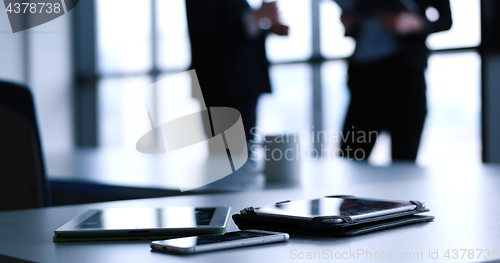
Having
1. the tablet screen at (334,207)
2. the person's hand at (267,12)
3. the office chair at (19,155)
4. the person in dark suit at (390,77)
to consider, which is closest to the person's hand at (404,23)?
the person in dark suit at (390,77)

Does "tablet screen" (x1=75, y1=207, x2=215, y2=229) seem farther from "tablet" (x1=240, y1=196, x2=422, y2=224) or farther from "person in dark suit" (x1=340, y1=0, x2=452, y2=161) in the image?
"person in dark suit" (x1=340, y1=0, x2=452, y2=161)

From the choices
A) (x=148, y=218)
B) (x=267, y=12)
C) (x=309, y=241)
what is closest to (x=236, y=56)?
(x=267, y=12)

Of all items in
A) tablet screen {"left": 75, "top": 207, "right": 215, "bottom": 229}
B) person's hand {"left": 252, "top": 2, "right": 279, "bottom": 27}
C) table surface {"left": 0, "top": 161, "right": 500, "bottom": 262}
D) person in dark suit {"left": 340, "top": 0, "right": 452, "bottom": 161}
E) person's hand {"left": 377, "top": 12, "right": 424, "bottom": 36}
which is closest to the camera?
Result: table surface {"left": 0, "top": 161, "right": 500, "bottom": 262}

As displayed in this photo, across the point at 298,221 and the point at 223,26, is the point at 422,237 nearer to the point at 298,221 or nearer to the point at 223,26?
the point at 298,221

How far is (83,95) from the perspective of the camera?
720 centimetres

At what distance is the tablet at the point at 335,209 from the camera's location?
494 mm

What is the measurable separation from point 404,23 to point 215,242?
329 centimetres

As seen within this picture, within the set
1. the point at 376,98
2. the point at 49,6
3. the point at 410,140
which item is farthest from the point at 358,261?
the point at 376,98

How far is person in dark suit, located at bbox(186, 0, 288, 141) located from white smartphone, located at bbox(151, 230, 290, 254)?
132cm

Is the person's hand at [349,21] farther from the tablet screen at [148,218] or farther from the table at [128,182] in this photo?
the tablet screen at [148,218]

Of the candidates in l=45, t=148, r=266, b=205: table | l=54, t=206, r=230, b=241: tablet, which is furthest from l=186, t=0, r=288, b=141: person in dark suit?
l=54, t=206, r=230, b=241: tablet

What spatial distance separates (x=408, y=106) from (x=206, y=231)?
111 inches

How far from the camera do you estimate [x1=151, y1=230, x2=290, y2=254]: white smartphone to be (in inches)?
15.8

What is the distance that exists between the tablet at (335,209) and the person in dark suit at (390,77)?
216cm
